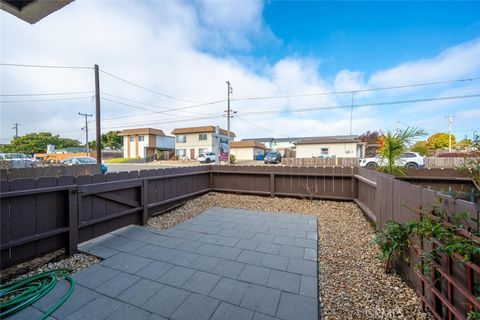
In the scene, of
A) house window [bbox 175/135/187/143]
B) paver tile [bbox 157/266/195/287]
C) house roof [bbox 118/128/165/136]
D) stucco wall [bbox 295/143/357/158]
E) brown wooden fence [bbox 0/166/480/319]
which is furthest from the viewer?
house roof [bbox 118/128/165/136]

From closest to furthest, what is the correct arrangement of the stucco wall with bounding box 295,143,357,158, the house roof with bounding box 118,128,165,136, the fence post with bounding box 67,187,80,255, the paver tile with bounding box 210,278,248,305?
the paver tile with bounding box 210,278,248,305
the fence post with bounding box 67,187,80,255
the stucco wall with bounding box 295,143,357,158
the house roof with bounding box 118,128,165,136

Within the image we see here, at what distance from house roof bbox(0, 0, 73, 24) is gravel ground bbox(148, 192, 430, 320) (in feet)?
11.3

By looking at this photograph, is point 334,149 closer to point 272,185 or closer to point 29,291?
point 272,185

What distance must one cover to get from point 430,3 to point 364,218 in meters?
7.01

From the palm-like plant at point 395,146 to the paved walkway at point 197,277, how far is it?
226 centimetres

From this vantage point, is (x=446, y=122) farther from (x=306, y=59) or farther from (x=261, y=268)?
(x=261, y=268)

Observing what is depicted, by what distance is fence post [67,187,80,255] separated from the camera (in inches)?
110

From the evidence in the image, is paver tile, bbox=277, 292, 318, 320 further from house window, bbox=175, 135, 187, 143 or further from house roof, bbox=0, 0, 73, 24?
house window, bbox=175, 135, 187, 143

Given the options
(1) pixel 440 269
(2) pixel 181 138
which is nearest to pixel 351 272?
(1) pixel 440 269

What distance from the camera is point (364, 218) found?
14.5ft

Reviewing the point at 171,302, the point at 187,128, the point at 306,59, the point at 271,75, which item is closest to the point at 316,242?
the point at 171,302

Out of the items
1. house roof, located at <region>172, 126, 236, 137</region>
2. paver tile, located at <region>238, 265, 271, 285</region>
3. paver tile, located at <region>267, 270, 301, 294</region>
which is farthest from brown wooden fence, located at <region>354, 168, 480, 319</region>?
house roof, located at <region>172, 126, 236, 137</region>

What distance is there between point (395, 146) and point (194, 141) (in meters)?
29.1

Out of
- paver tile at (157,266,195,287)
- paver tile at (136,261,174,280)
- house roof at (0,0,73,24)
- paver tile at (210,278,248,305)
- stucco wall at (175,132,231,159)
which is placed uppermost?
stucco wall at (175,132,231,159)
